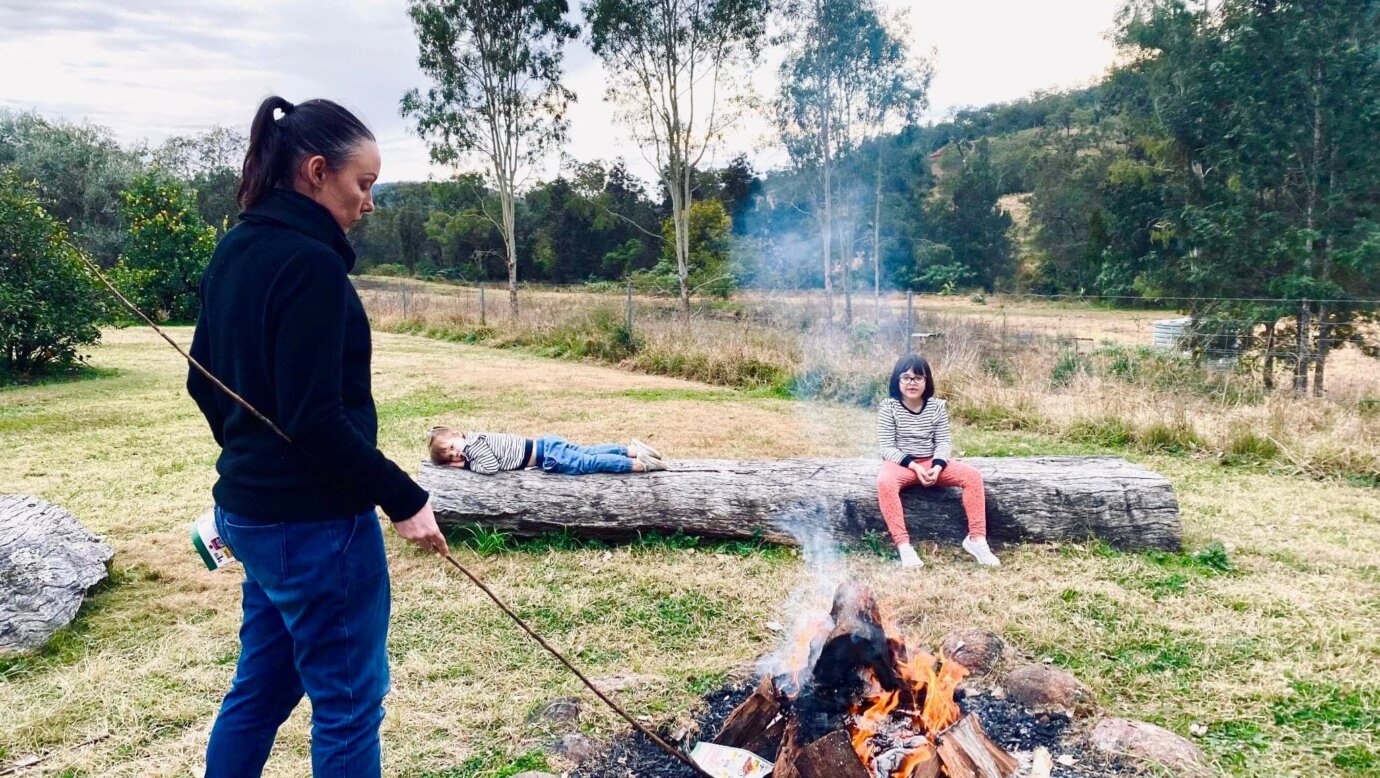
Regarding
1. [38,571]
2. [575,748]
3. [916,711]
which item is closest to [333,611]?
[575,748]

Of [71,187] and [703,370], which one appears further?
[71,187]

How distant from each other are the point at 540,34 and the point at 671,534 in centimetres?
2256

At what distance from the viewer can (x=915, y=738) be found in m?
2.49

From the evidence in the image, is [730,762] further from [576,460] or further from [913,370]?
[913,370]

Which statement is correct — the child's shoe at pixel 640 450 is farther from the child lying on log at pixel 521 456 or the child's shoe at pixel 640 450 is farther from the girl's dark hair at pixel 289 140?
the girl's dark hair at pixel 289 140

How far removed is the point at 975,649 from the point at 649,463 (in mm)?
2205

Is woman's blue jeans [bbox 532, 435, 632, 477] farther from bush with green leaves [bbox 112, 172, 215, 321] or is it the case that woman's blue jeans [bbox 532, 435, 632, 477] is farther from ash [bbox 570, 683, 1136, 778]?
bush with green leaves [bbox 112, 172, 215, 321]

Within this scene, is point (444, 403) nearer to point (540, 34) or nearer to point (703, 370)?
point (703, 370)

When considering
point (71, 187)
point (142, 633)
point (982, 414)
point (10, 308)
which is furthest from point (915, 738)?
point (71, 187)

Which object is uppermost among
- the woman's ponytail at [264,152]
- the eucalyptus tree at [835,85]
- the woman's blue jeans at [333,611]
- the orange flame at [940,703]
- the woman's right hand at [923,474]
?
the eucalyptus tree at [835,85]

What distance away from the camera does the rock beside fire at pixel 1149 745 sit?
2.50 meters

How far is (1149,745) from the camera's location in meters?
2.57

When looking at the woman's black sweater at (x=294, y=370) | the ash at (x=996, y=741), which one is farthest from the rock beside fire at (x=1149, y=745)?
the woman's black sweater at (x=294, y=370)

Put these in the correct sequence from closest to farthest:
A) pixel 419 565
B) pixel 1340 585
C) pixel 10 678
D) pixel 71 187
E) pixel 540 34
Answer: pixel 10 678 < pixel 1340 585 < pixel 419 565 < pixel 540 34 < pixel 71 187
